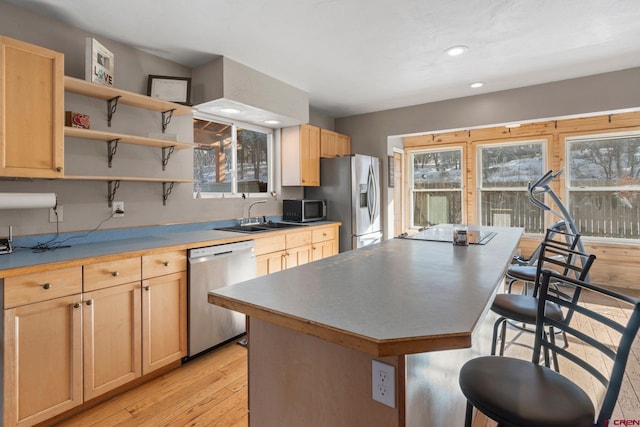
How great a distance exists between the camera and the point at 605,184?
4395 mm

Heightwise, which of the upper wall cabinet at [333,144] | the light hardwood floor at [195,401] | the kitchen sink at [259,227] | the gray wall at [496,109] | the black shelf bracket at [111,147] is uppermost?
the gray wall at [496,109]

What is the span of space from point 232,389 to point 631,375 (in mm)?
2721

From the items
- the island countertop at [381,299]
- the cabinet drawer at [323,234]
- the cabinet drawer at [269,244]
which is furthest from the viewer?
the cabinet drawer at [323,234]

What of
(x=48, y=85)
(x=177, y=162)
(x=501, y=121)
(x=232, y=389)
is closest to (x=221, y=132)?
(x=177, y=162)

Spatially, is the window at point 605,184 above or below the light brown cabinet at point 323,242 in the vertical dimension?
above

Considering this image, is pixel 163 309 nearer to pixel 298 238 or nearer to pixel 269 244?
pixel 269 244

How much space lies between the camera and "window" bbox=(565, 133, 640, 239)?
13.9 feet

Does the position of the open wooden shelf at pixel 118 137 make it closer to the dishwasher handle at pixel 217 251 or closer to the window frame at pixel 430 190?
the dishwasher handle at pixel 217 251

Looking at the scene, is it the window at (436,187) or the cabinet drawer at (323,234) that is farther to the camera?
the window at (436,187)

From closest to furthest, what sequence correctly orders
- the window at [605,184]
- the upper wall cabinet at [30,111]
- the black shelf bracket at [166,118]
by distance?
the upper wall cabinet at [30,111], the black shelf bracket at [166,118], the window at [605,184]

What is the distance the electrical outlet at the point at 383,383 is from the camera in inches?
36.3

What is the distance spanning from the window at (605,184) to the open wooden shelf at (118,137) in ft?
16.8

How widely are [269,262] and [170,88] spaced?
5.87ft

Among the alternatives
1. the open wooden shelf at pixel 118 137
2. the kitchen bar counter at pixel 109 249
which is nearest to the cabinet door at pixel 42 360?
the kitchen bar counter at pixel 109 249
